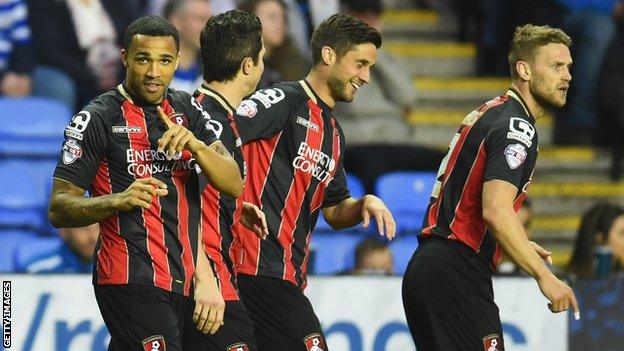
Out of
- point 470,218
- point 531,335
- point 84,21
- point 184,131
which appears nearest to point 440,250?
point 470,218

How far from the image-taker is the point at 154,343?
558cm

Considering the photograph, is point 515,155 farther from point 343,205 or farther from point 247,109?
point 247,109

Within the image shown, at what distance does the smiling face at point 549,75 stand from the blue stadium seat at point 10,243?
14.7 ft

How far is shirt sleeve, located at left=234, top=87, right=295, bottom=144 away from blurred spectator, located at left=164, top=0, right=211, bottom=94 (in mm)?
4316

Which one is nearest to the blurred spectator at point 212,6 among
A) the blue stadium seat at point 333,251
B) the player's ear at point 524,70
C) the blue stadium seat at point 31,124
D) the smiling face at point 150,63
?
the blue stadium seat at point 31,124

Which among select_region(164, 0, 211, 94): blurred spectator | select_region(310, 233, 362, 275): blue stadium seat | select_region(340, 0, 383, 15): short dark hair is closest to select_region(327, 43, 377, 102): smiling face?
select_region(310, 233, 362, 275): blue stadium seat

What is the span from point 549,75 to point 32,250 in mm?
4430

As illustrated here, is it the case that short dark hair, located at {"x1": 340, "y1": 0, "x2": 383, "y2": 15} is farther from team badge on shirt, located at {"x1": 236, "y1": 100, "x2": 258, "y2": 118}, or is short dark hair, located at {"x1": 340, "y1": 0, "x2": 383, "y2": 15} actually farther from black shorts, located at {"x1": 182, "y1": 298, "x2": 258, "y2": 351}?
black shorts, located at {"x1": 182, "y1": 298, "x2": 258, "y2": 351}

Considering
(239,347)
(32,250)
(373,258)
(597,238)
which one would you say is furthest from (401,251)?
(239,347)

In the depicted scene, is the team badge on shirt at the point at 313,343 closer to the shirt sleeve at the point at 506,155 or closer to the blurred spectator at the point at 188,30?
the shirt sleeve at the point at 506,155

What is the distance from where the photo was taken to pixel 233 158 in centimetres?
609

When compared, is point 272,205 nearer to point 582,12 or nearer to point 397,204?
point 397,204

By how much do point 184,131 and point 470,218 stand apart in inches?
63.9

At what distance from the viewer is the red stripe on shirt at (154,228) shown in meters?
5.64
